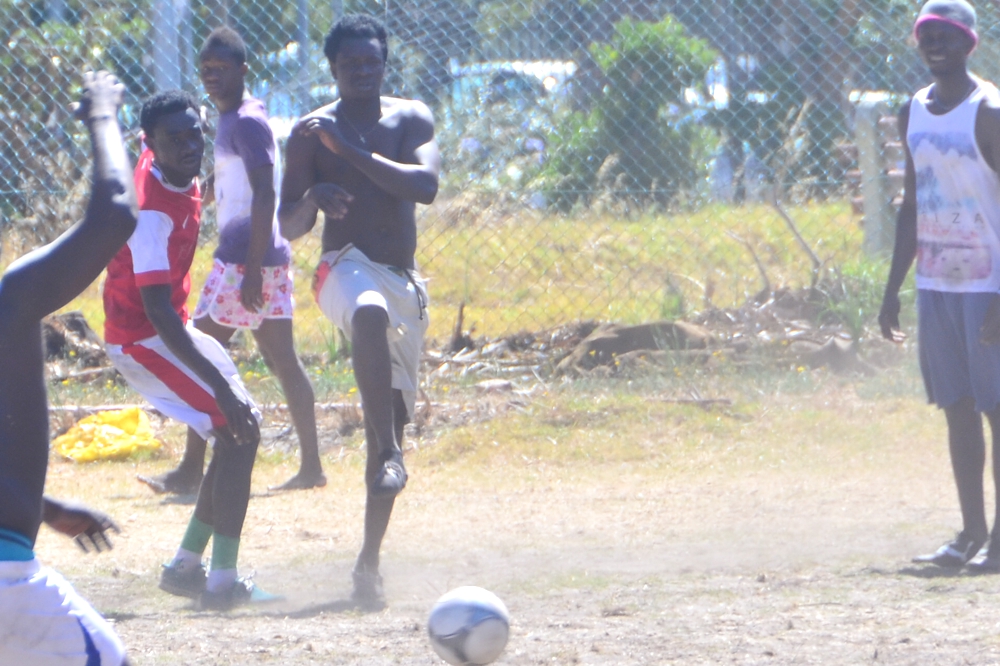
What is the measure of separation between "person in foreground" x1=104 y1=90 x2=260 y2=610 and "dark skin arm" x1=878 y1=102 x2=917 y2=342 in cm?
238

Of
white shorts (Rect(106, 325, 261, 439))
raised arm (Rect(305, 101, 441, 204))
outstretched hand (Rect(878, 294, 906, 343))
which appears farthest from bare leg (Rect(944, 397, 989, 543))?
white shorts (Rect(106, 325, 261, 439))

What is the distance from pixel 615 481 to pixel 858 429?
1387 millimetres

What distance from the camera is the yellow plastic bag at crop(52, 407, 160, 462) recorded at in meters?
6.80

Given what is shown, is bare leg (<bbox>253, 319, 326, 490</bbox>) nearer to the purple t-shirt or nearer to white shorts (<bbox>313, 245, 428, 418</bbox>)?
the purple t-shirt

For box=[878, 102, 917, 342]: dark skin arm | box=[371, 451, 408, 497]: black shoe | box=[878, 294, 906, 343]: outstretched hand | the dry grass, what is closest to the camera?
box=[371, 451, 408, 497]: black shoe

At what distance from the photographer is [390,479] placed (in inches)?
162

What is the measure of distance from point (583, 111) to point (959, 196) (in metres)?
3.70

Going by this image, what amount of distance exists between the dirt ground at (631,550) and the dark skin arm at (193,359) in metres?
0.66

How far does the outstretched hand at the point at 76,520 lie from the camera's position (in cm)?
262

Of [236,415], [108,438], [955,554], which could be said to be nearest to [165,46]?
[108,438]

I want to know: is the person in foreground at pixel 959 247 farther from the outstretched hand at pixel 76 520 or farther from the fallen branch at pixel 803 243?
the fallen branch at pixel 803 243

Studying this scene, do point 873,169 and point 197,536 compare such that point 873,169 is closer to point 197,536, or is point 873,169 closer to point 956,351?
point 956,351

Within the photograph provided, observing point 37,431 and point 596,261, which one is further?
point 596,261

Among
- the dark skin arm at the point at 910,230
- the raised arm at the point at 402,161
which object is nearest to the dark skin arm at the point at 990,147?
the dark skin arm at the point at 910,230
